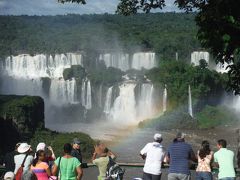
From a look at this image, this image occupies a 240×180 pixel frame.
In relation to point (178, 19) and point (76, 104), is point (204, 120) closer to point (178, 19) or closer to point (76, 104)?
point (76, 104)

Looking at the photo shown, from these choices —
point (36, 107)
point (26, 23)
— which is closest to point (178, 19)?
point (26, 23)

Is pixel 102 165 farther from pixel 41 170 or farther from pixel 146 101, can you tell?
pixel 146 101

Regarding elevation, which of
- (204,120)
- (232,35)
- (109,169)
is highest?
(232,35)

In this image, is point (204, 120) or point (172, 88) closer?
point (204, 120)

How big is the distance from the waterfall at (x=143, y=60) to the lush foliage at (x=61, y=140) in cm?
3659

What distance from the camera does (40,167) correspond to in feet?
33.6

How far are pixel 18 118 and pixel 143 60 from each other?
1567 inches

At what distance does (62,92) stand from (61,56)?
8.60 meters

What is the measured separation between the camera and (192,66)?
87562 mm

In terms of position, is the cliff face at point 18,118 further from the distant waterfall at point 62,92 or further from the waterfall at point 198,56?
the waterfall at point 198,56

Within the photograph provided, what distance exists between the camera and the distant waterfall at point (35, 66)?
92.5 meters

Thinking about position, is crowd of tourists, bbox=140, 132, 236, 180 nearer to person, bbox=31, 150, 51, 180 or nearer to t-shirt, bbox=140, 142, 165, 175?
t-shirt, bbox=140, 142, 165, 175

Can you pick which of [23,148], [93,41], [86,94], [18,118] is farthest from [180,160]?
[93,41]

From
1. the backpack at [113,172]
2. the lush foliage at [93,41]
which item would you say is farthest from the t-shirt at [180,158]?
the lush foliage at [93,41]
